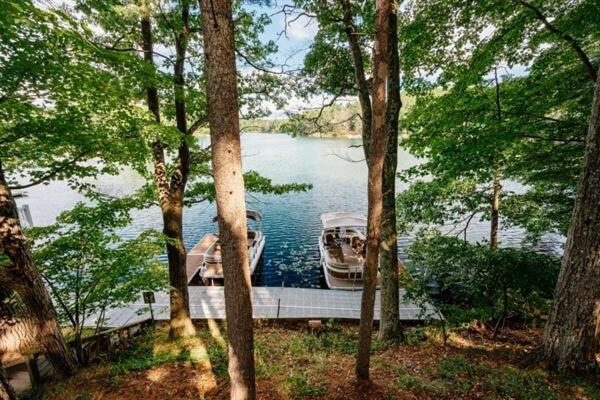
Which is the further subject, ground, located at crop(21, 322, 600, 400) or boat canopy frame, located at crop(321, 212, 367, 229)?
boat canopy frame, located at crop(321, 212, 367, 229)

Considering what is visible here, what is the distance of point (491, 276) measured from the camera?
6.24 m

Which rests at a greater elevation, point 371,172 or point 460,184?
point 371,172

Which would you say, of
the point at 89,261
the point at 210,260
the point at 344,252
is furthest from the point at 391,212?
the point at 210,260

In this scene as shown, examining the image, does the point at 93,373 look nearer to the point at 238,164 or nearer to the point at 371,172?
the point at 238,164

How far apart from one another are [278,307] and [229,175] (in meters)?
8.49

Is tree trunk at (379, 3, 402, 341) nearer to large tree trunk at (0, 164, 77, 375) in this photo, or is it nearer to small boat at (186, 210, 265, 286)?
large tree trunk at (0, 164, 77, 375)

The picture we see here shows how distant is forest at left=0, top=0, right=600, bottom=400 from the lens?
3.54m

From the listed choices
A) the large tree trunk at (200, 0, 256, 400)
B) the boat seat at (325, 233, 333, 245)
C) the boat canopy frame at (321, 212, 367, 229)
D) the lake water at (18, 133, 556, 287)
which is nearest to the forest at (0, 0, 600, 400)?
the large tree trunk at (200, 0, 256, 400)

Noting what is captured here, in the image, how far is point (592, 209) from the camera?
3.48 m

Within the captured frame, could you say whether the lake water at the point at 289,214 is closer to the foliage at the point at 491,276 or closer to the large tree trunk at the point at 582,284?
the foliage at the point at 491,276

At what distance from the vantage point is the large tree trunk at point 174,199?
6.00 meters

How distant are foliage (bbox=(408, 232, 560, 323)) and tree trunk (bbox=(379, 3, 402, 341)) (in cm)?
89

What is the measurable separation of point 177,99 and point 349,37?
12.4 feet

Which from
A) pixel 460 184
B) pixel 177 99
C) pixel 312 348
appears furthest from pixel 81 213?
pixel 460 184
